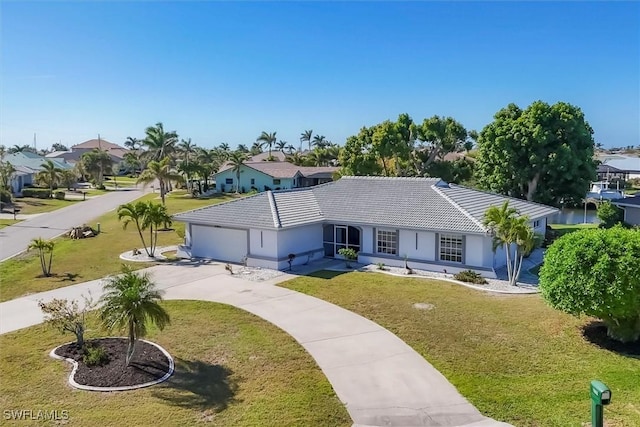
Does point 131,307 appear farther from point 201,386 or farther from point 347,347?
point 347,347

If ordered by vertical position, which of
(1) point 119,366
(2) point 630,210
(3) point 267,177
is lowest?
(1) point 119,366

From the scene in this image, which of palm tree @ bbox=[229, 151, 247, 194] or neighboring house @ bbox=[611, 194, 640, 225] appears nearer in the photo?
neighboring house @ bbox=[611, 194, 640, 225]

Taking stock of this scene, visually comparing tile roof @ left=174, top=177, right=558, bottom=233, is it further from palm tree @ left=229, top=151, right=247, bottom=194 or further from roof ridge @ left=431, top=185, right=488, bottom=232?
palm tree @ left=229, top=151, right=247, bottom=194

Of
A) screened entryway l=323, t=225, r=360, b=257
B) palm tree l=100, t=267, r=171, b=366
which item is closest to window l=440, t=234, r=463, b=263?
screened entryway l=323, t=225, r=360, b=257

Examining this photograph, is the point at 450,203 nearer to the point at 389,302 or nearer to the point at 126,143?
the point at 389,302

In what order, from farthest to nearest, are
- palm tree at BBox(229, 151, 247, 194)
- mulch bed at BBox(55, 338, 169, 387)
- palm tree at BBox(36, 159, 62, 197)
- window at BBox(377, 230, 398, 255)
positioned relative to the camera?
1. palm tree at BBox(229, 151, 247, 194)
2. palm tree at BBox(36, 159, 62, 197)
3. window at BBox(377, 230, 398, 255)
4. mulch bed at BBox(55, 338, 169, 387)

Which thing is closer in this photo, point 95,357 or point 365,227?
point 95,357

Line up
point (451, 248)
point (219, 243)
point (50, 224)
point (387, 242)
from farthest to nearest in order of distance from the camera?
point (50, 224) → point (219, 243) → point (387, 242) → point (451, 248)

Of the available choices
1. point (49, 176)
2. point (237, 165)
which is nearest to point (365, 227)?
point (237, 165)
